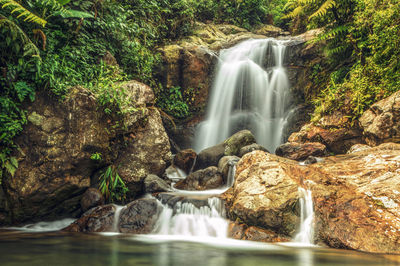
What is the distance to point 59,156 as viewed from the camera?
5.23 metres

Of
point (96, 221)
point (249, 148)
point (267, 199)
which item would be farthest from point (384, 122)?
point (96, 221)

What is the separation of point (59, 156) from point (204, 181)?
335 centimetres

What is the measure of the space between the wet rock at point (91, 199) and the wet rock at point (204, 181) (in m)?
2.13

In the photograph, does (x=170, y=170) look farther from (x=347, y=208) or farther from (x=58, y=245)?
(x=347, y=208)

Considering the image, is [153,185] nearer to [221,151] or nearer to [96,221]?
[96,221]

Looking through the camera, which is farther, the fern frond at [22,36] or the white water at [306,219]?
the fern frond at [22,36]

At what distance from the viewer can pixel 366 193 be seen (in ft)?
12.8

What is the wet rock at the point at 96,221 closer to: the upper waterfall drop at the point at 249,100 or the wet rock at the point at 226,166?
the wet rock at the point at 226,166

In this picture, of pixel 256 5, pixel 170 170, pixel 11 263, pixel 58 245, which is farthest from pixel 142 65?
pixel 256 5

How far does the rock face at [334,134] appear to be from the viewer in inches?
277

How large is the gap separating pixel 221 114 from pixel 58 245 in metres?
7.71

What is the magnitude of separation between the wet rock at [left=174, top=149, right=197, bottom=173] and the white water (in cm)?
443

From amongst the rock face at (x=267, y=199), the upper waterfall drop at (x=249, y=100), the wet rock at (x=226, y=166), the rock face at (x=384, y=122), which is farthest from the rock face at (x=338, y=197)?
the upper waterfall drop at (x=249, y=100)

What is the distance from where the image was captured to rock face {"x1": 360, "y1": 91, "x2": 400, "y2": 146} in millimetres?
5680
